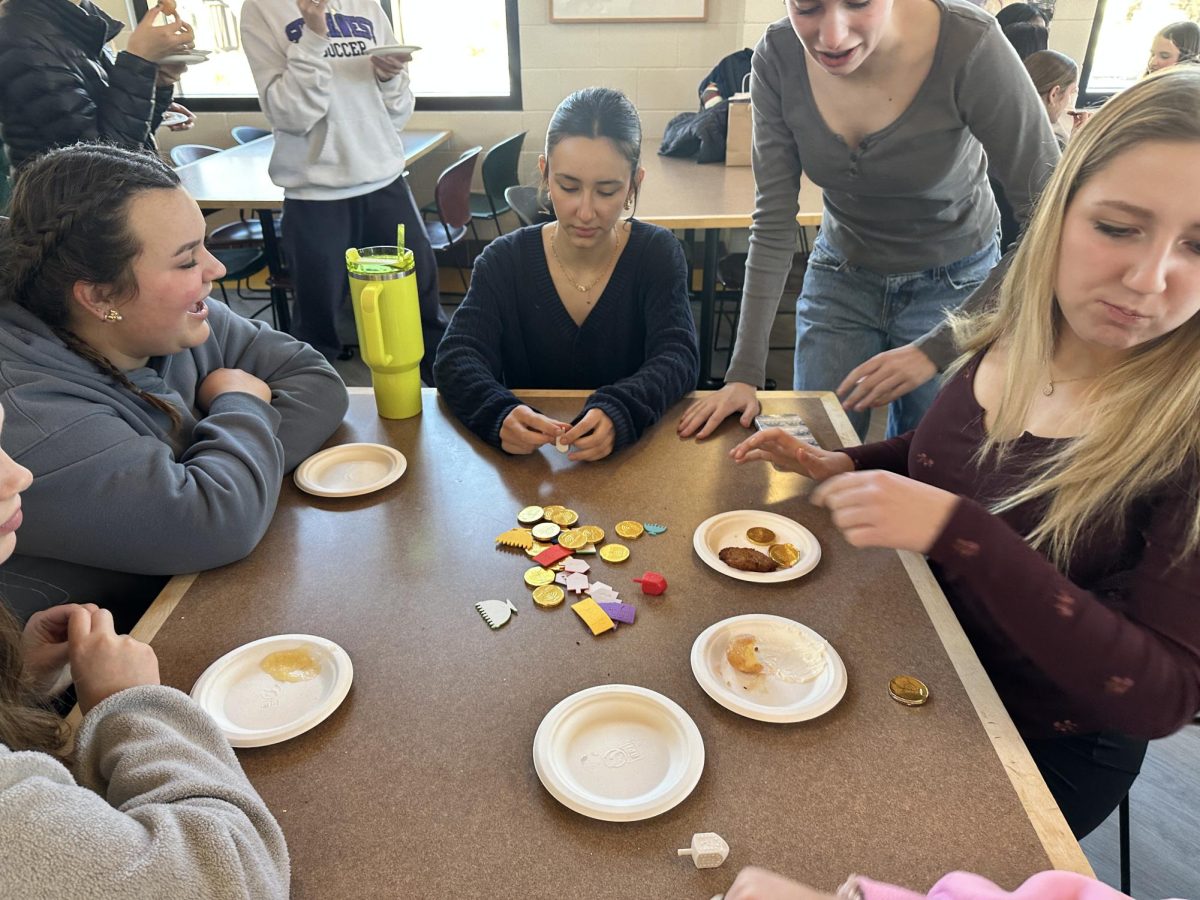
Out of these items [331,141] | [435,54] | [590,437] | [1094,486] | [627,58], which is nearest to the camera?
[1094,486]

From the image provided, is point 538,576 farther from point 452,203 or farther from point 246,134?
point 246,134

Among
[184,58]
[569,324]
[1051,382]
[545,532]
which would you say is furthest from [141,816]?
[184,58]

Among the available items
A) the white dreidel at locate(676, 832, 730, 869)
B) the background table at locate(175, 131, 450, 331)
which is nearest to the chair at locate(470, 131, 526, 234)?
the background table at locate(175, 131, 450, 331)

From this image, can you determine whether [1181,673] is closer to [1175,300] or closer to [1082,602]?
[1082,602]

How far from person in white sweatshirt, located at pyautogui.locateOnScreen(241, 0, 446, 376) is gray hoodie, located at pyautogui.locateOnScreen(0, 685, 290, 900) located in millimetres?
2271

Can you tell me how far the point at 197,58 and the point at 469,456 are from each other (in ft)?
6.12

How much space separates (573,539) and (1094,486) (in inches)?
24.9

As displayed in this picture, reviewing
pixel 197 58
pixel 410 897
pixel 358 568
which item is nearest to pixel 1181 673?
pixel 410 897

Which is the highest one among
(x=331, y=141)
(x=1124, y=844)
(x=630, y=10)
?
(x=630, y=10)

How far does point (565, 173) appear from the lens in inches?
61.1

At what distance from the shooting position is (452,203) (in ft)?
11.6

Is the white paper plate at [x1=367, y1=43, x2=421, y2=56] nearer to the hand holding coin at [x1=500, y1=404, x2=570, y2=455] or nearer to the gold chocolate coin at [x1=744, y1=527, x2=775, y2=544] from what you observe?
the hand holding coin at [x1=500, y1=404, x2=570, y2=455]

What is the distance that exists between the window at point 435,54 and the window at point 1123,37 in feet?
10.6

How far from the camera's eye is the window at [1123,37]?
4.30 metres
